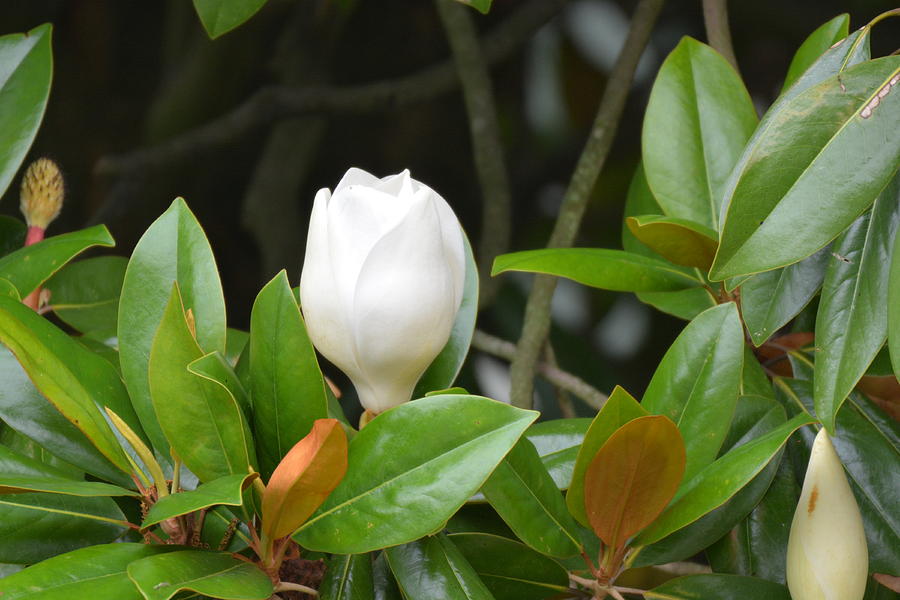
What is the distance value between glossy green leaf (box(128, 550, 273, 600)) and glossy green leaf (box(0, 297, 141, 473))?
9 centimetres

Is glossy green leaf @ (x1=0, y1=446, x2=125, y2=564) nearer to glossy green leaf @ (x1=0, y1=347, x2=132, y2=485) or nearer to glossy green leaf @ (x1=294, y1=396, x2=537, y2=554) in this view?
glossy green leaf @ (x1=0, y1=347, x2=132, y2=485)

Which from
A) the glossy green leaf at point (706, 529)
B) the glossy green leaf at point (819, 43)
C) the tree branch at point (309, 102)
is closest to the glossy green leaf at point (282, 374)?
the glossy green leaf at point (706, 529)

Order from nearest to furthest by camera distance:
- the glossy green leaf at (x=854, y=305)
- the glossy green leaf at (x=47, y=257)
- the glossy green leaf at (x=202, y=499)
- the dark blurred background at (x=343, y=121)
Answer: the glossy green leaf at (x=202, y=499), the glossy green leaf at (x=854, y=305), the glossy green leaf at (x=47, y=257), the dark blurred background at (x=343, y=121)

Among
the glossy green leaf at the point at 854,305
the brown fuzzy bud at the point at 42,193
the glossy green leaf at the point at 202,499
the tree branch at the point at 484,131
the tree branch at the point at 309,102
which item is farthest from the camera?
the tree branch at the point at 309,102

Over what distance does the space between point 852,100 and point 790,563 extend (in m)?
0.26

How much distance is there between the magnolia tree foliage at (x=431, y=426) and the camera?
1.58 ft

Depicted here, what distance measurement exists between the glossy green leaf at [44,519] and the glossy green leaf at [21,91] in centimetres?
29

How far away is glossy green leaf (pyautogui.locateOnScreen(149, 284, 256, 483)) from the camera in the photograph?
50 cm

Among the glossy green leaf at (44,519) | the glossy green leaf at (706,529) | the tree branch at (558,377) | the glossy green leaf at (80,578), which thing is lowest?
the tree branch at (558,377)

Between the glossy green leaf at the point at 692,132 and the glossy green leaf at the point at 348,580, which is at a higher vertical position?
the glossy green leaf at the point at 692,132

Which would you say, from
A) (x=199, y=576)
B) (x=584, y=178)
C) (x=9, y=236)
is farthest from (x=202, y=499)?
(x=584, y=178)

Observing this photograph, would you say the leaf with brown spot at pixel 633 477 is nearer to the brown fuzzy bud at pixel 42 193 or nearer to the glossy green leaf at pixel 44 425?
the glossy green leaf at pixel 44 425

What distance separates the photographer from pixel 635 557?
591 mm

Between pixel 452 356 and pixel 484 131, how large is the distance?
2.38ft
